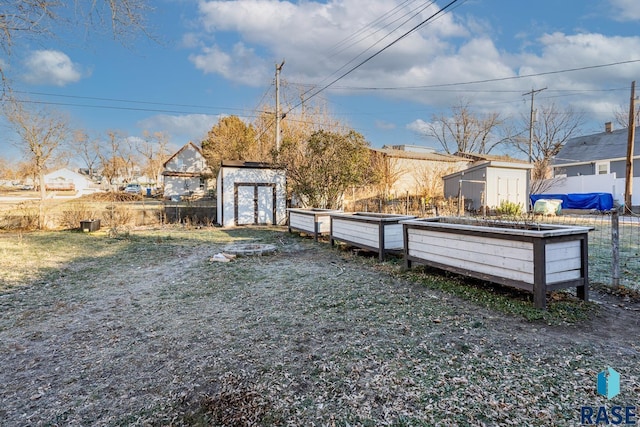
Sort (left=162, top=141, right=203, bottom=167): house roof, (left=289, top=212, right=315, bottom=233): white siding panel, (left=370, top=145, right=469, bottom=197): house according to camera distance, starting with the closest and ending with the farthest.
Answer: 1. (left=289, top=212, right=315, bottom=233): white siding panel
2. (left=370, top=145, right=469, bottom=197): house
3. (left=162, top=141, right=203, bottom=167): house roof

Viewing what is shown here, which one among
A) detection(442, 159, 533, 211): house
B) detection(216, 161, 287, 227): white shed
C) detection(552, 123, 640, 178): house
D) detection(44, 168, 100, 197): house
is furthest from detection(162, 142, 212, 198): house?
detection(552, 123, 640, 178): house

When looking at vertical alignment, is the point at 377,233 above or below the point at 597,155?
below

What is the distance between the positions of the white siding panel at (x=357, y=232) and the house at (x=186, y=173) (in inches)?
1009

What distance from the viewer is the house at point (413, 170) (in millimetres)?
20953

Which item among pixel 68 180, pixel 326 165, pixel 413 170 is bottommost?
pixel 326 165

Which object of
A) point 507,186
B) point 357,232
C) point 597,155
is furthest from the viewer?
point 597,155

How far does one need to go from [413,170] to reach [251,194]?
12920mm

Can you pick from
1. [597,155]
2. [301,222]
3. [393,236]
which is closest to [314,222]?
[301,222]

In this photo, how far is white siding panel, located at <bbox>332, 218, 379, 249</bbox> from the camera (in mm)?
6374

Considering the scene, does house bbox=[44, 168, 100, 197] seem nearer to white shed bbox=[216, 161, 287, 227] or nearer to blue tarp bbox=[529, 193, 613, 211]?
white shed bbox=[216, 161, 287, 227]

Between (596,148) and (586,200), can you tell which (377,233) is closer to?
(586,200)

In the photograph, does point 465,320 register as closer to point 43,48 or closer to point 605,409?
point 605,409

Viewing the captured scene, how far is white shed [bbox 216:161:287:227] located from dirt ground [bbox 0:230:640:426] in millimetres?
8990

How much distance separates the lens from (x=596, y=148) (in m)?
22.4
